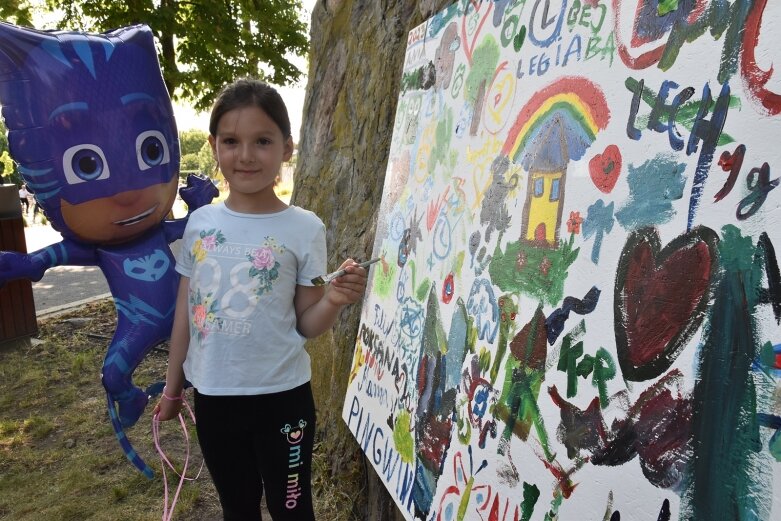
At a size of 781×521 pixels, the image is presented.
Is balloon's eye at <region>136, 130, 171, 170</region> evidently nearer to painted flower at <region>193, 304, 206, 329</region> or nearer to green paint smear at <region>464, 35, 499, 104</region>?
painted flower at <region>193, 304, 206, 329</region>

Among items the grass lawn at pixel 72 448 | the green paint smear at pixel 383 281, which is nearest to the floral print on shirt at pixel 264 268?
the green paint smear at pixel 383 281

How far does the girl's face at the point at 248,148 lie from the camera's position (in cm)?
178

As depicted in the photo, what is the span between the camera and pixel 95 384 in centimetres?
466

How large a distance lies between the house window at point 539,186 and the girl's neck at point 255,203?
791mm

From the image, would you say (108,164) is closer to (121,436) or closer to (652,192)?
(121,436)

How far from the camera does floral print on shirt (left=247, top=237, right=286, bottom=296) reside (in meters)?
1.76

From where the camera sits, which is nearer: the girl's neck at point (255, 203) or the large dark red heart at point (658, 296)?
the large dark red heart at point (658, 296)

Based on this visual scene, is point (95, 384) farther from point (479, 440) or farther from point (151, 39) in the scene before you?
point (479, 440)

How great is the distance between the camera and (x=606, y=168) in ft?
3.95

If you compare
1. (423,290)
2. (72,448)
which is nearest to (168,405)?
(423,290)

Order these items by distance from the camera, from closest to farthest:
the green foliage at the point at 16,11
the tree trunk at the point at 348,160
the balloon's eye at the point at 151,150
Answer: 1. the balloon's eye at the point at 151,150
2. the tree trunk at the point at 348,160
3. the green foliage at the point at 16,11

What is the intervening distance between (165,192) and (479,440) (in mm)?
1342

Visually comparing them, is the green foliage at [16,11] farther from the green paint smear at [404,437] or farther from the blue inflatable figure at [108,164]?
the green paint smear at [404,437]

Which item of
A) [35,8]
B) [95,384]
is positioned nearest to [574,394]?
[95,384]
